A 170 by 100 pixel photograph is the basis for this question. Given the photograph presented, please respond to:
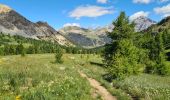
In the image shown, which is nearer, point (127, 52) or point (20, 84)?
point (20, 84)

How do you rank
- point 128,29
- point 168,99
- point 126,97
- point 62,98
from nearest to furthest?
point 62,98, point 168,99, point 126,97, point 128,29

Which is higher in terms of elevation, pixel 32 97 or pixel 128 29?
pixel 128 29

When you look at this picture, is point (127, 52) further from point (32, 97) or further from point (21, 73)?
point (32, 97)

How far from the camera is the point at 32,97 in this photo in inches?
560

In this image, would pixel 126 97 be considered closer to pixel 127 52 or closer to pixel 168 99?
pixel 168 99

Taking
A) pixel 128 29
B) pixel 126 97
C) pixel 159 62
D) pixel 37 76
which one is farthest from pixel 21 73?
pixel 159 62

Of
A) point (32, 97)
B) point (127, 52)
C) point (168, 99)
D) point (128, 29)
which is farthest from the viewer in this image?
point (128, 29)

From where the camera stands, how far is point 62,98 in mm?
15312

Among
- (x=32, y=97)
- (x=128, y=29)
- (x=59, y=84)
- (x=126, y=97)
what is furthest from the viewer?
(x=128, y=29)

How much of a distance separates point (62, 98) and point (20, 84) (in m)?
3.41

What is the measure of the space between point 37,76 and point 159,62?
2418 inches

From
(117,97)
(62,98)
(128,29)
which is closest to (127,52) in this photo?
(128,29)

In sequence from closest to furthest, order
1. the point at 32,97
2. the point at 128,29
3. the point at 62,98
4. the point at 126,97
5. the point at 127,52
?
the point at 32,97 → the point at 62,98 → the point at 126,97 → the point at 127,52 → the point at 128,29

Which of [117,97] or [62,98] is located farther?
[117,97]
